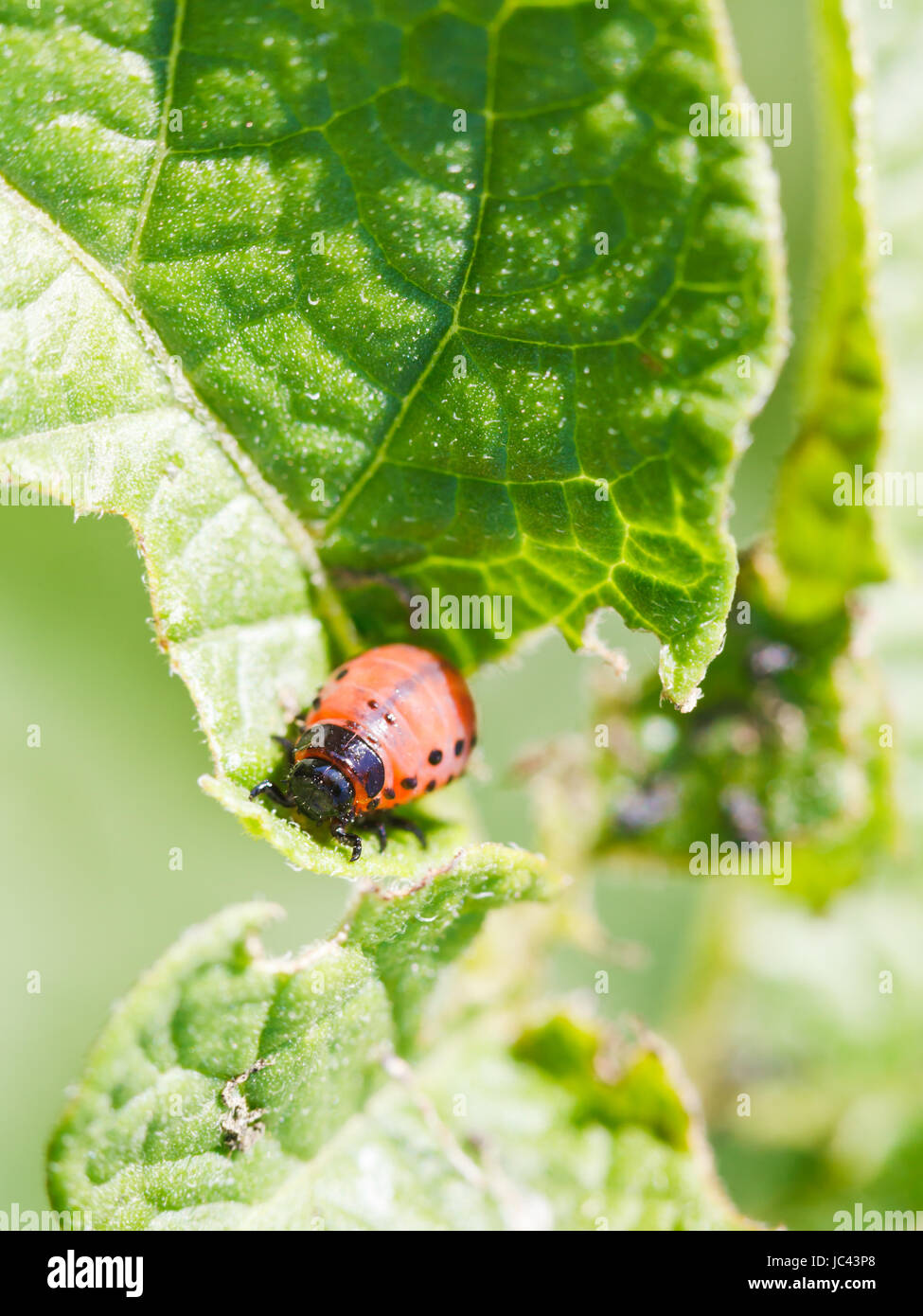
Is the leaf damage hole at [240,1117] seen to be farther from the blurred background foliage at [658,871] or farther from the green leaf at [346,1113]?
the blurred background foliage at [658,871]

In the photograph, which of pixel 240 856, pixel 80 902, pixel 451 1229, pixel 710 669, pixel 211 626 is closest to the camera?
pixel 211 626

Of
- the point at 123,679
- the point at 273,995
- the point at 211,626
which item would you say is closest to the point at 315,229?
the point at 211,626

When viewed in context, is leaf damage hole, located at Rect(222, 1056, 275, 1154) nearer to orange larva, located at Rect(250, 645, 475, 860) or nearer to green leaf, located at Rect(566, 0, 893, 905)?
orange larva, located at Rect(250, 645, 475, 860)

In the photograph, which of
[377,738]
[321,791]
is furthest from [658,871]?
[321,791]

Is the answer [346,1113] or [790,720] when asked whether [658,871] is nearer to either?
[790,720]

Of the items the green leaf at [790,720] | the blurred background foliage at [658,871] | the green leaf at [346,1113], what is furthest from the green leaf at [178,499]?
the blurred background foliage at [658,871]
